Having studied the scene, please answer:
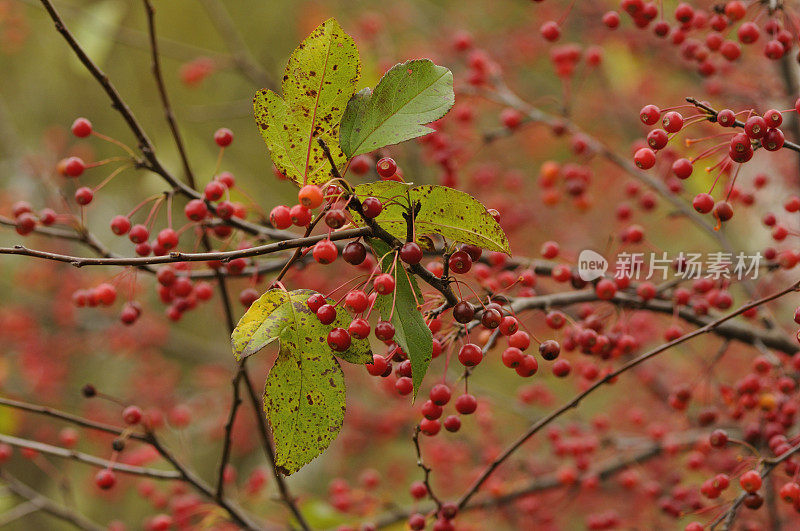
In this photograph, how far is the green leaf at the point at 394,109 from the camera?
0.54 m

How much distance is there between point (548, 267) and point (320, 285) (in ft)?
3.60

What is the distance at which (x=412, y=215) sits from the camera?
0.52 metres

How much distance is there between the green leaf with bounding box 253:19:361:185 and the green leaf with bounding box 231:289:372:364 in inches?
4.0

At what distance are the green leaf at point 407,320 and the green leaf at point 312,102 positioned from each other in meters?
0.09

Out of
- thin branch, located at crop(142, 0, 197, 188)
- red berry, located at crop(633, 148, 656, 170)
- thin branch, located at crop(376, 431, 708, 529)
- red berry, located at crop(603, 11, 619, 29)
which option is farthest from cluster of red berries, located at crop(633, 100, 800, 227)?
thin branch, located at crop(376, 431, 708, 529)

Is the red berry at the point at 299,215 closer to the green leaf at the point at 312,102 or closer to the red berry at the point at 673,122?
the green leaf at the point at 312,102

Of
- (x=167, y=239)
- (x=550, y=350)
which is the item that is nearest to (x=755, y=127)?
(x=550, y=350)

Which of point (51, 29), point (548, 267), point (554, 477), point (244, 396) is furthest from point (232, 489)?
point (51, 29)

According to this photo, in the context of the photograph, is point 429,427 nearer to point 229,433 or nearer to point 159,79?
point 229,433

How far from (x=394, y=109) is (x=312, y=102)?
0.23ft

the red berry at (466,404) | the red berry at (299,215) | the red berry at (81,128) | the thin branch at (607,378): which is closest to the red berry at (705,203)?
the thin branch at (607,378)

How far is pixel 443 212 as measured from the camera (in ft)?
1.73

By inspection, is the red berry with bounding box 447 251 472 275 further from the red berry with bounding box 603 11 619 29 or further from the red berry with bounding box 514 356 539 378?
the red berry with bounding box 603 11 619 29

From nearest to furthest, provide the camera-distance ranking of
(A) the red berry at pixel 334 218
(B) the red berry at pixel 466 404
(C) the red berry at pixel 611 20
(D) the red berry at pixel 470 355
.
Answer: (A) the red berry at pixel 334 218 < (D) the red berry at pixel 470 355 < (B) the red berry at pixel 466 404 < (C) the red berry at pixel 611 20
